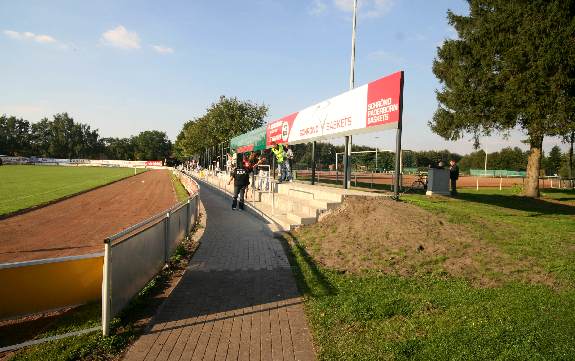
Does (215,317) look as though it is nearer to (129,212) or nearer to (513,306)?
(513,306)

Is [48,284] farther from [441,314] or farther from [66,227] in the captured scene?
[66,227]

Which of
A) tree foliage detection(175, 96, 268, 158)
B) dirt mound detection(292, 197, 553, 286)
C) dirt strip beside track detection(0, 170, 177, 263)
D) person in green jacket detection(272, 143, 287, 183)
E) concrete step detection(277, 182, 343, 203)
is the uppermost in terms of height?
tree foliage detection(175, 96, 268, 158)

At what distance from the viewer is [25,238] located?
1048 cm

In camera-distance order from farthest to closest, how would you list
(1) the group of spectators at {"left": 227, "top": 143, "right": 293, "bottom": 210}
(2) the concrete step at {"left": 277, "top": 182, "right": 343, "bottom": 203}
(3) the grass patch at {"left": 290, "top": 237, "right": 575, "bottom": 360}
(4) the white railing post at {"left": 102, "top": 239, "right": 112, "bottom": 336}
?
(1) the group of spectators at {"left": 227, "top": 143, "right": 293, "bottom": 210} → (2) the concrete step at {"left": 277, "top": 182, "right": 343, "bottom": 203} → (4) the white railing post at {"left": 102, "top": 239, "right": 112, "bottom": 336} → (3) the grass patch at {"left": 290, "top": 237, "right": 575, "bottom": 360}

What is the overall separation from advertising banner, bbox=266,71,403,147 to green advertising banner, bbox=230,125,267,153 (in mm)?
5390

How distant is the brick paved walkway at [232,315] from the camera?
155 inches

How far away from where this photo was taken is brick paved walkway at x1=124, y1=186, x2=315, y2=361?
12.9 feet

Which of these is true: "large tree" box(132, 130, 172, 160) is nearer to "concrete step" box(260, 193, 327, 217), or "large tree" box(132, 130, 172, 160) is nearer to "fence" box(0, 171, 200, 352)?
"concrete step" box(260, 193, 327, 217)

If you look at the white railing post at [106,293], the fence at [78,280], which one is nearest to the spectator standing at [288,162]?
the fence at [78,280]

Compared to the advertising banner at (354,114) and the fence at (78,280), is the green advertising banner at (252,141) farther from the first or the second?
the fence at (78,280)

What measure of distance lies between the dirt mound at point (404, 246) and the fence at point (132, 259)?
287 cm

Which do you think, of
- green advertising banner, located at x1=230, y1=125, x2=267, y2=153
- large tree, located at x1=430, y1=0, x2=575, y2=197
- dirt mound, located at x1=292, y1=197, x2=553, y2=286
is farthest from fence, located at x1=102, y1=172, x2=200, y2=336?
large tree, located at x1=430, y1=0, x2=575, y2=197

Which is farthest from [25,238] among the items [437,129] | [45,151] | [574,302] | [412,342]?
[45,151]

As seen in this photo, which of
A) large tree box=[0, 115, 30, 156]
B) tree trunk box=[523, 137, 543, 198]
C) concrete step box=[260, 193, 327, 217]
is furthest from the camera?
large tree box=[0, 115, 30, 156]
